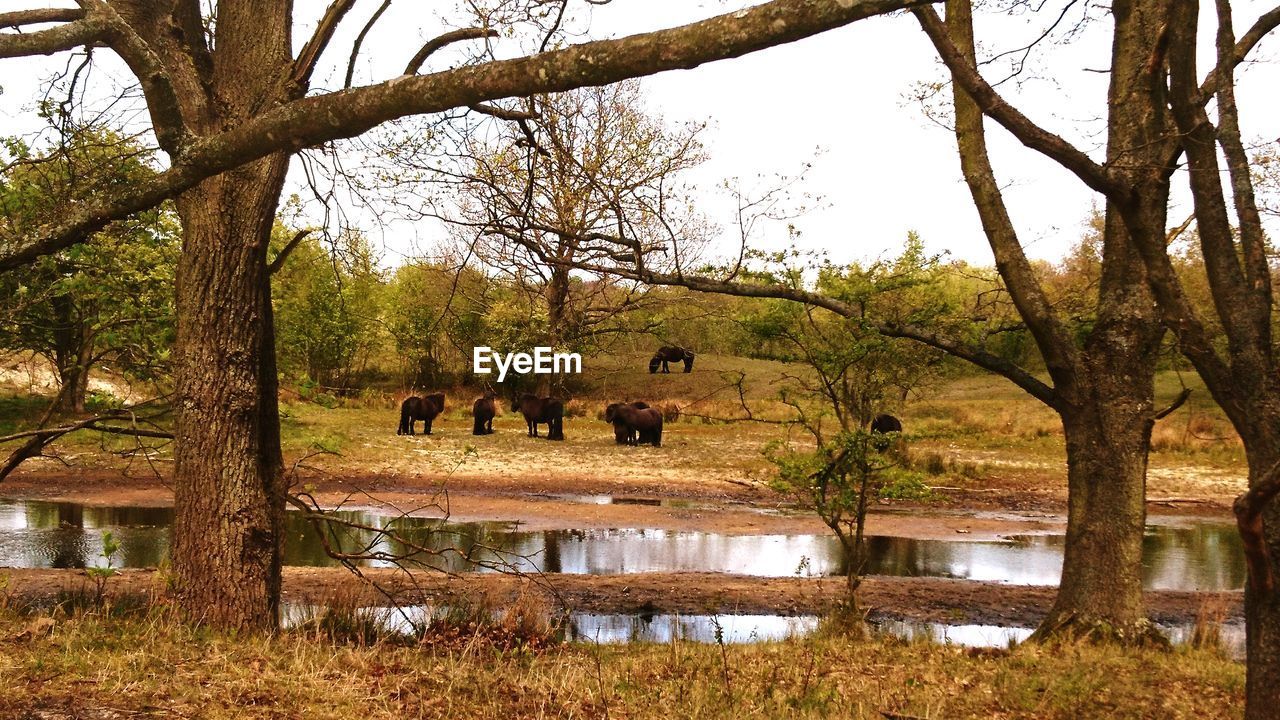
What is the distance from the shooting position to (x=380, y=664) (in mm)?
5211

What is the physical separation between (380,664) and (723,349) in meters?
43.9

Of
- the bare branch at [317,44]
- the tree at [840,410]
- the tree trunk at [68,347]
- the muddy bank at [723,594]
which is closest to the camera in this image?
the bare branch at [317,44]

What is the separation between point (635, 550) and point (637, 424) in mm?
12383

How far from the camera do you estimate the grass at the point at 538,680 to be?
14.0 feet

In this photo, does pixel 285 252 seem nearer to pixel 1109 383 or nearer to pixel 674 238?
pixel 674 238

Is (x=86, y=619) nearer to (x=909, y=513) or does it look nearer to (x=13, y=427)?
(x=909, y=513)

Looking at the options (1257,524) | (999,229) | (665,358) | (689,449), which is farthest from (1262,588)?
(665,358)

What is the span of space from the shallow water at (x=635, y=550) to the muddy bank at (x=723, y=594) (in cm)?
68

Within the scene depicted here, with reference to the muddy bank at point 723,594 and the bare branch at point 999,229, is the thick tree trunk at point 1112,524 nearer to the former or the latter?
the bare branch at point 999,229

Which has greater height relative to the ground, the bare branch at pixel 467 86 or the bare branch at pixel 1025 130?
the bare branch at pixel 1025 130

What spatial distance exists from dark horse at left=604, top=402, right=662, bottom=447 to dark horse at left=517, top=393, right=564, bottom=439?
5.96ft

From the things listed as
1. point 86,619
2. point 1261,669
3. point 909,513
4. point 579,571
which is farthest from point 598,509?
point 1261,669

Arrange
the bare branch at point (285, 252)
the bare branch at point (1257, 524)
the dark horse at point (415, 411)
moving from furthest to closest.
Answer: the dark horse at point (415, 411)
the bare branch at point (285, 252)
the bare branch at point (1257, 524)

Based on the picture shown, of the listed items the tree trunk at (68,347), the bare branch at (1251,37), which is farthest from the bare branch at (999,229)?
the tree trunk at (68,347)
